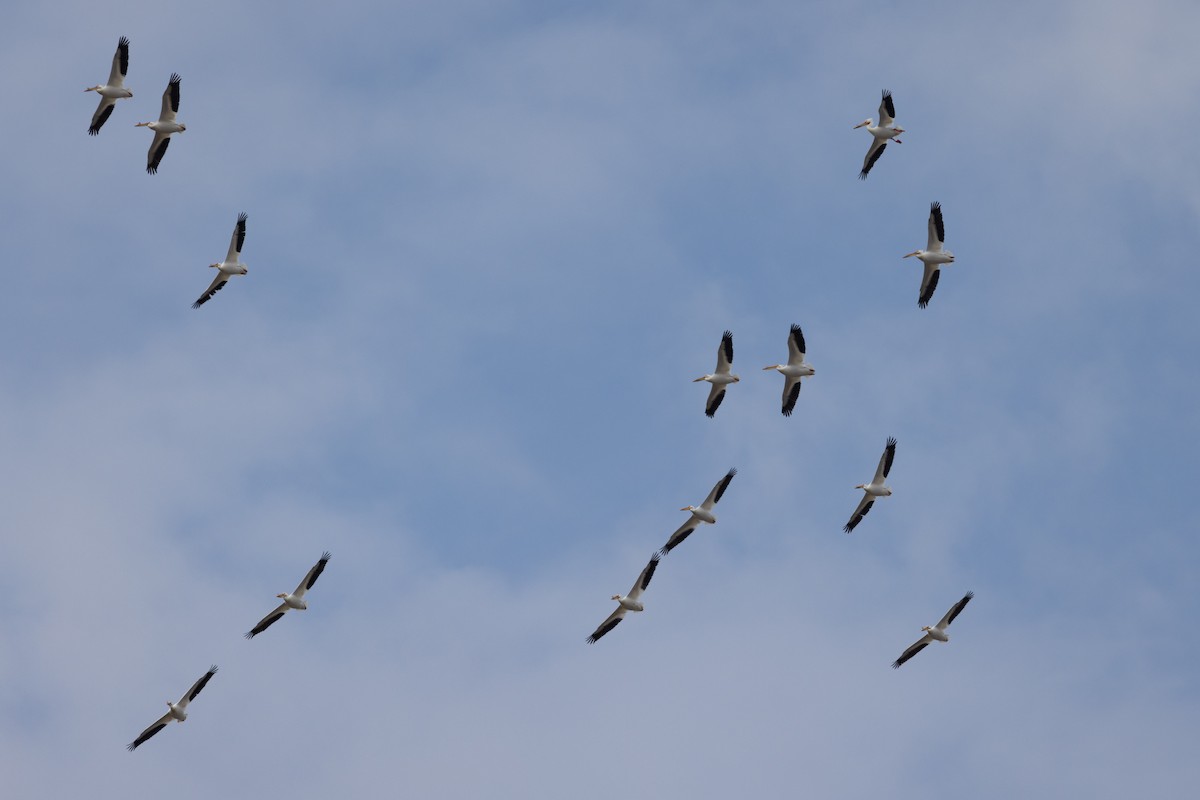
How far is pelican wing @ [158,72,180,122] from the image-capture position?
59688 mm

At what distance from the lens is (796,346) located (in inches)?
2350

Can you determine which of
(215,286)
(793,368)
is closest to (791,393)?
(793,368)

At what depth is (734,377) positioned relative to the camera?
60.7 m

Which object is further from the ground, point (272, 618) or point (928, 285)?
point (928, 285)

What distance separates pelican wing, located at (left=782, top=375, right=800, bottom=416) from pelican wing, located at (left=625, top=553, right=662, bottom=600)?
5982 millimetres

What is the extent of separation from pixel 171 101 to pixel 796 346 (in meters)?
19.8

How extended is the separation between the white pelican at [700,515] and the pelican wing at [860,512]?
13.3 ft

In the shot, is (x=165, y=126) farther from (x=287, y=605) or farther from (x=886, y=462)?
(x=886, y=462)

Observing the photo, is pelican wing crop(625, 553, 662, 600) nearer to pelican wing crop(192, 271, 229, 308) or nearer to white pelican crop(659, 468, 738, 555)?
white pelican crop(659, 468, 738, 555)

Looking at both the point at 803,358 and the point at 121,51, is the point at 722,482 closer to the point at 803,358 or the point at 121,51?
the point at 803,358

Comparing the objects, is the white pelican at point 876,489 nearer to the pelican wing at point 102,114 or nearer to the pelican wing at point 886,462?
the pelican wing at point 886,462

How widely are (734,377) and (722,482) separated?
3169 mm

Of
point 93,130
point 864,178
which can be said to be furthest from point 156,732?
point 864,178

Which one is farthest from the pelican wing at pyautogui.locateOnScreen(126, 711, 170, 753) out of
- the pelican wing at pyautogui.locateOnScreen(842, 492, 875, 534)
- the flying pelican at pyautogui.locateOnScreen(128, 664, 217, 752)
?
the pelican wing at pyautogui.locateOnScreen(842, 492, 875, 534)
